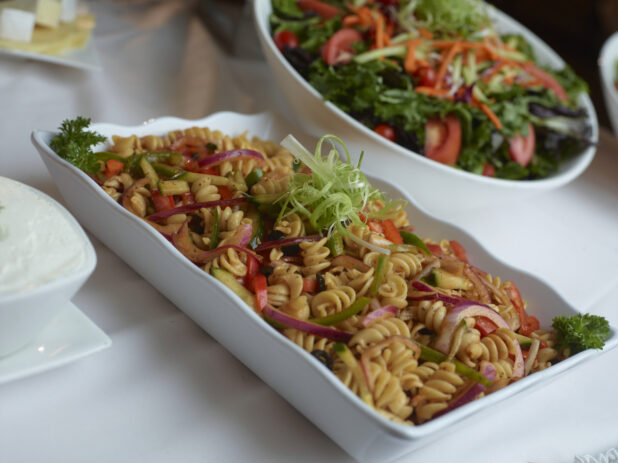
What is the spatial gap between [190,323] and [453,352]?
600 mm

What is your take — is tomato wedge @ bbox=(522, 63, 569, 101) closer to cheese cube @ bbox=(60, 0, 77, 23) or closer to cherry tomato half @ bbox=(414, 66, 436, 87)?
cherry tomato half @ bbox=(414, 66, 436, 87)

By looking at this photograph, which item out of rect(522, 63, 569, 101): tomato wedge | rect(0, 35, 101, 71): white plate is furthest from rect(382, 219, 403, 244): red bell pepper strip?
rect(522, 63, 569, 101): tomato wedge

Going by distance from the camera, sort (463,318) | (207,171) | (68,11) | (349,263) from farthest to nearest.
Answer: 1. (68,11)
2. (207,171)
3. (349,263)
4. (463,318)

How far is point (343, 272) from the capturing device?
59.2 inches

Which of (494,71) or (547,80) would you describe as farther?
(547,80)

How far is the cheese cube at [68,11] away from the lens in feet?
8.32

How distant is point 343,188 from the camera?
5.12 feet

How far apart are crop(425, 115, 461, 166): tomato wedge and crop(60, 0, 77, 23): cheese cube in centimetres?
147

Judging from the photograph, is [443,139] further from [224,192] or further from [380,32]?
[224,192]

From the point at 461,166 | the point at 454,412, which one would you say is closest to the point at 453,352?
the point at 454,412

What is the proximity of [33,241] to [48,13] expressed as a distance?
5.43 feet

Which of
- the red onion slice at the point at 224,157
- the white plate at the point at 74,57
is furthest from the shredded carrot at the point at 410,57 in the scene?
the white plate at the point at 74,57

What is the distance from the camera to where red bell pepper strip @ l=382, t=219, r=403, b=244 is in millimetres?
1665

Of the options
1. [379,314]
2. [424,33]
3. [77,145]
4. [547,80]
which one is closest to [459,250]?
[379,314]
